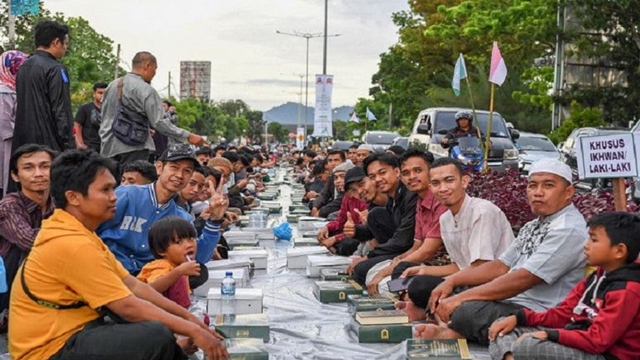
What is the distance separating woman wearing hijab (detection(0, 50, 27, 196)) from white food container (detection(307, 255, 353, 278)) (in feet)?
8.06

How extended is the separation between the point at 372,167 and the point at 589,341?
11.0 feet

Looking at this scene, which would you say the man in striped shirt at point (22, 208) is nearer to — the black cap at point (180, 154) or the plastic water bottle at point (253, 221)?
the black cap at point (180, 154)

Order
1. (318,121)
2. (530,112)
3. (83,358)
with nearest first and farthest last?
1. (83,358)
2. (318,121)
3. (530,112)


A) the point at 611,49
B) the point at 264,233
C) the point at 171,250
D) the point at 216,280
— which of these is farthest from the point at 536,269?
the point at 611,49

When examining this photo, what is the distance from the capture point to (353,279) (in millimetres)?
7102

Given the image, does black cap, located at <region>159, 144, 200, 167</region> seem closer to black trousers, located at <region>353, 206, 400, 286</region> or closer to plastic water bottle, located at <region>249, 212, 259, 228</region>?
black trousers, located at <region>353, 206, 400, 286</region>

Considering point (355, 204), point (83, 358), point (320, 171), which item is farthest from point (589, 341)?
point (320, 171)

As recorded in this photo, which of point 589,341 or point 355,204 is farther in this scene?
point 355,204

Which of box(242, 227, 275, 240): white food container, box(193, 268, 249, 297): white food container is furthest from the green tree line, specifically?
box(193, 268, 249, 297): white food container

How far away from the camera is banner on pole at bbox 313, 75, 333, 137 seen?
25.7 meters

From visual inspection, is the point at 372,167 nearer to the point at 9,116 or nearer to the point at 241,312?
the point at 241,312

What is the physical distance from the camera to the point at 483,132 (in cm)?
1727

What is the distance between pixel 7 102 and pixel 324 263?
2812 millimetres

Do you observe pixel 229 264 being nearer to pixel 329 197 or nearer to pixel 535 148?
pixel 329 197
